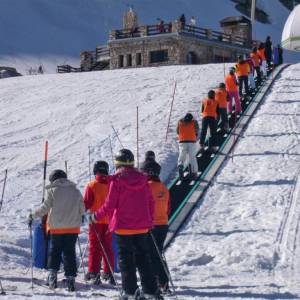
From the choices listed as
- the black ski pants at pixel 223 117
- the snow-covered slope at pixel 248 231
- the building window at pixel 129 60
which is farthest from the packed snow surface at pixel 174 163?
the building window at pixel 129 60

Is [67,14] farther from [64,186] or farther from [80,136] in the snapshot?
[64,186]

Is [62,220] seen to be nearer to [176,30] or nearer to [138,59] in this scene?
[176,30]

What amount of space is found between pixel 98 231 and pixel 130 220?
1.88 m

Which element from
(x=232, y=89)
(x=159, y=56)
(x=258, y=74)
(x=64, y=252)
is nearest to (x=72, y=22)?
(x=159, y=56)

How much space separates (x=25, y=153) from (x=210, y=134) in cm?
451

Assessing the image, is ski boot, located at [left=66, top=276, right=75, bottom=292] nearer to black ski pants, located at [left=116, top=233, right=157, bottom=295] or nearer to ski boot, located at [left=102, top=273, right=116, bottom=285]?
ski boot, located at [left=102, top=273, right=116, bottom=285]

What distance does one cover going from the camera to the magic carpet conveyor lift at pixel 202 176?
13.2m

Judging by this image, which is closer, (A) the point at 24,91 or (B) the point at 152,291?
(B) the point at 152,291

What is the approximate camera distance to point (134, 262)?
26.0 ft

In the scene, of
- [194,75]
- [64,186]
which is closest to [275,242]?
[64,186]

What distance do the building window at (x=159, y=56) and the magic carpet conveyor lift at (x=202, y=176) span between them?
980 inches

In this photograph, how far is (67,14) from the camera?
74.8 metres

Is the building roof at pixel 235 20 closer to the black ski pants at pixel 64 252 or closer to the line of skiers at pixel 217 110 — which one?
the line of skiers at pixel 217 110

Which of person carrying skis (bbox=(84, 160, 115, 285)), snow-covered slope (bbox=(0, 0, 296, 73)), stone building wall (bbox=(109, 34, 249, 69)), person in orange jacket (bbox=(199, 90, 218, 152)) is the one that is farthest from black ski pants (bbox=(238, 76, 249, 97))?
snow-covered slope (bbox=(0, 0, 296, 73))
